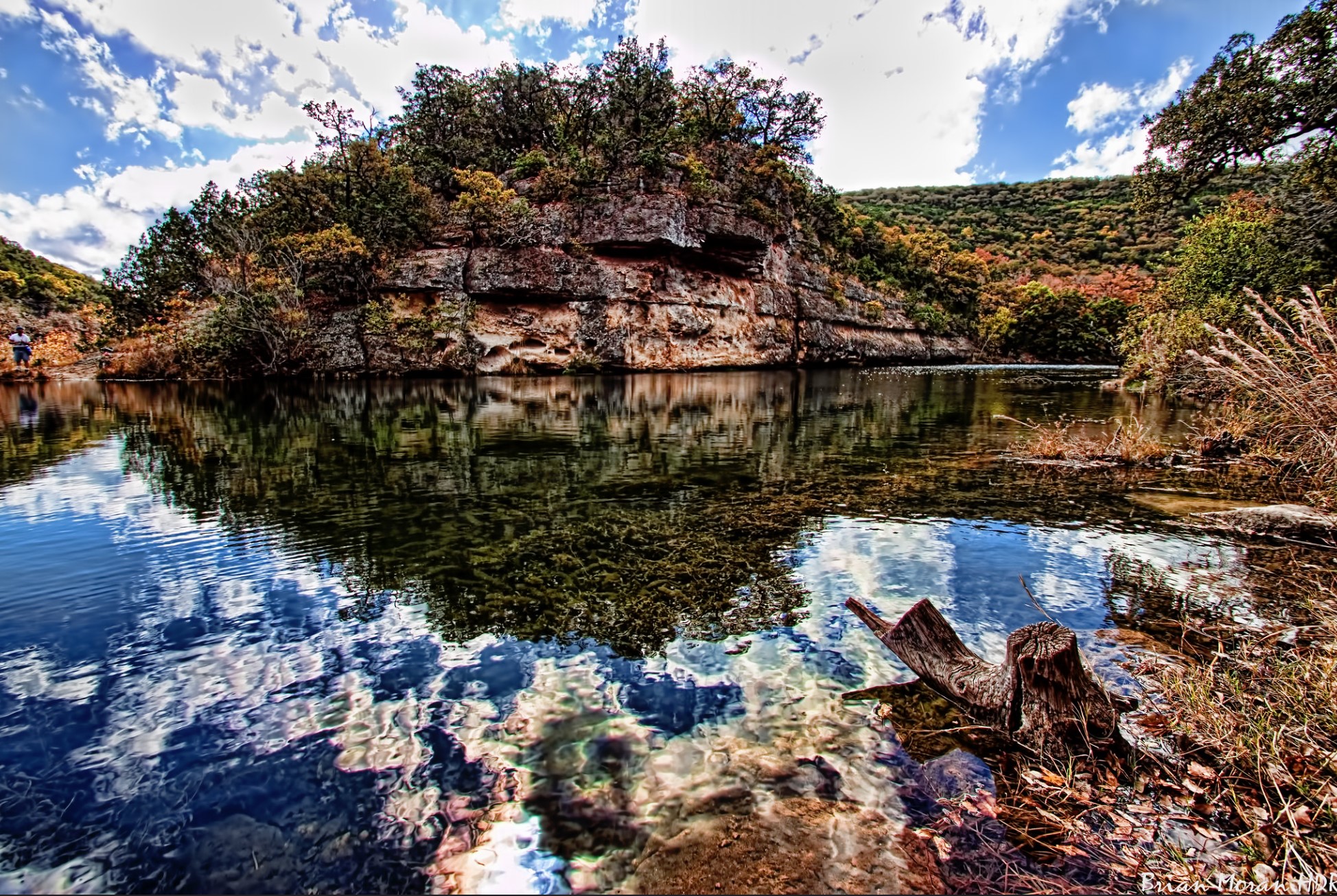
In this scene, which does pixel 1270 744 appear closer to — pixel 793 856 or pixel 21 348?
pixel 793 856

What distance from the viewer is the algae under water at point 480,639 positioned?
2922 millimetres

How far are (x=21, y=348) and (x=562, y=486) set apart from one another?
45.5 metres

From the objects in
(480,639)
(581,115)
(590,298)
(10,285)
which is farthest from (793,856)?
(10,285)

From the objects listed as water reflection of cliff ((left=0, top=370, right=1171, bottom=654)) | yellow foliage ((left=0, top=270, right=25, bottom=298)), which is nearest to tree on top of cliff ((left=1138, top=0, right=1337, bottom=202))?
water reflection of cliff ((left=0, top=370, right=1171, bottom=654))

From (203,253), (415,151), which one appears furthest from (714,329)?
(203,253)

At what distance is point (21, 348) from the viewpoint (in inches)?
1395

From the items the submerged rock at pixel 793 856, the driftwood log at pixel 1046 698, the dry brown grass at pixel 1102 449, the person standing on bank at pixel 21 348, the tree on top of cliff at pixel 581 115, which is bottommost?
the submerged rock at pixel 793 856


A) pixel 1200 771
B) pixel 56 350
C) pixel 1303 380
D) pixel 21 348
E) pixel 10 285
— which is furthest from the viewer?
pixel 10 285

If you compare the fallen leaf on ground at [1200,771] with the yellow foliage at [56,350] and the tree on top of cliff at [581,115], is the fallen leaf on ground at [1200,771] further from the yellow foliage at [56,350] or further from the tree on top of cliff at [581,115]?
the yellow foliage at [56,350]

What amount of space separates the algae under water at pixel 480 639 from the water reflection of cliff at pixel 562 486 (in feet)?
0.22

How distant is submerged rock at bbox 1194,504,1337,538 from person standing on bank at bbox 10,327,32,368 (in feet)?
170

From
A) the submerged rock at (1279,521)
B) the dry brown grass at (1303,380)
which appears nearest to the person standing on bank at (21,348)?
the dry brown grass at (1303,380)

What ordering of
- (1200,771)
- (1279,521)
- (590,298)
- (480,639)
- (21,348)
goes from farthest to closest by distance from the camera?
(590,298), (21,348), (1279,521), (480,639), (1200,771)

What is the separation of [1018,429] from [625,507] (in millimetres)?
11533
